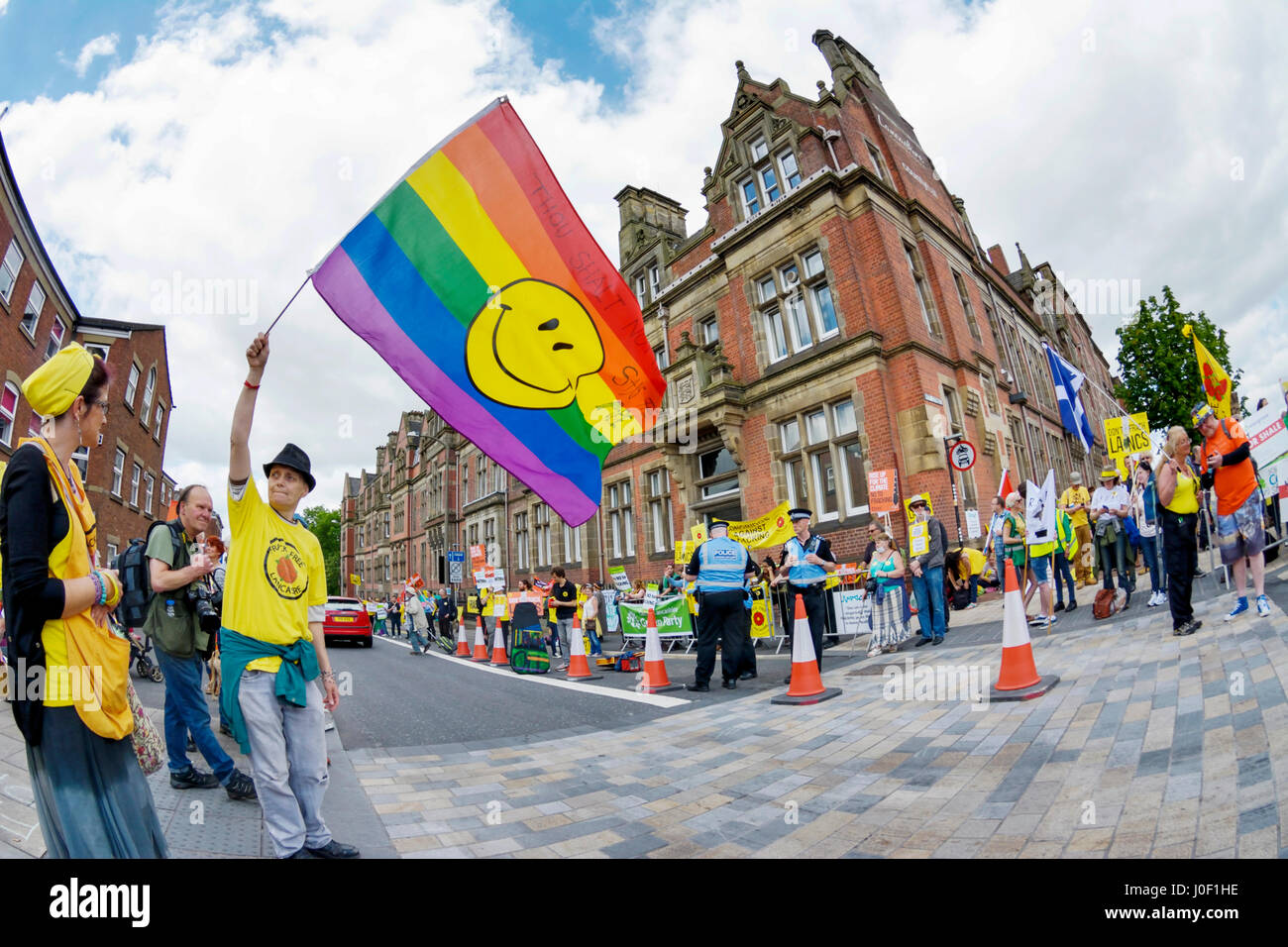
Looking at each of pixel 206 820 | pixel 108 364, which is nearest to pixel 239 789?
pixel 206 820

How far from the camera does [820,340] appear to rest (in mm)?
16328

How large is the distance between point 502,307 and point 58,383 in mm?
2797

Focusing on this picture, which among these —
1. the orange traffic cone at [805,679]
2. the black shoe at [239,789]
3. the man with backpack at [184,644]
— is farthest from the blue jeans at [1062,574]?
the man with backpack at [184,644]

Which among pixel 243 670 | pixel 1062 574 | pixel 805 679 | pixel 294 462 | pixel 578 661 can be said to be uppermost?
pixel 294 462

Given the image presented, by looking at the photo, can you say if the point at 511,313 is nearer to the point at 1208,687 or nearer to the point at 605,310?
the point at 605,310

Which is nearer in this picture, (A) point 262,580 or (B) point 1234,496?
(A) point 262,580

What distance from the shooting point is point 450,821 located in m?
3.29

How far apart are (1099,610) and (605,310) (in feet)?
23.9

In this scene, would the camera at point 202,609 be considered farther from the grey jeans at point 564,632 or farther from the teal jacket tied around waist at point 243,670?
the grey jeans at point 564,632

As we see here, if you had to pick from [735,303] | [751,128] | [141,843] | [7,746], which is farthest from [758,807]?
[751,128]

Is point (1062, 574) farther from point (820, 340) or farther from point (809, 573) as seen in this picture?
point (820, 340)

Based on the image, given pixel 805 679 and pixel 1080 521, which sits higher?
pixel 1080 521

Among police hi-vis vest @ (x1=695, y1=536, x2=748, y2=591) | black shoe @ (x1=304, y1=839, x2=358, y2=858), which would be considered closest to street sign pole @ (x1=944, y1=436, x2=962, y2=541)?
police hi-vis vest @ (x1=695, y1=536, x2=748, y2=591)

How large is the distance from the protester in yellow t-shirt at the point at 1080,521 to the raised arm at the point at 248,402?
11357mm
